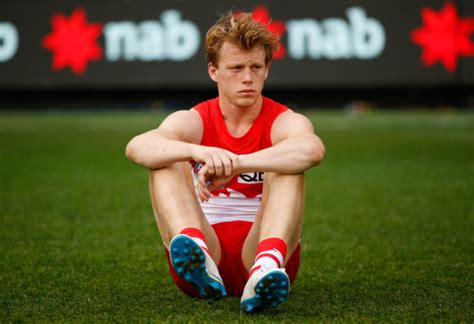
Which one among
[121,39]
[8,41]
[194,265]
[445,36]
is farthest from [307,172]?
[8,41]

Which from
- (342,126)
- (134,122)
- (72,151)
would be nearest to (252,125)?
(72,151)

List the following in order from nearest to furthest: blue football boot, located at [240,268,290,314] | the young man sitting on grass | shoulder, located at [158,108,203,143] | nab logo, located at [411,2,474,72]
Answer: blue football boot, located at [240,268,290,314]
the young man sitting on grass
shoulder, located at [158,108,203,143]
nab logo, located at [411,2,474,72]

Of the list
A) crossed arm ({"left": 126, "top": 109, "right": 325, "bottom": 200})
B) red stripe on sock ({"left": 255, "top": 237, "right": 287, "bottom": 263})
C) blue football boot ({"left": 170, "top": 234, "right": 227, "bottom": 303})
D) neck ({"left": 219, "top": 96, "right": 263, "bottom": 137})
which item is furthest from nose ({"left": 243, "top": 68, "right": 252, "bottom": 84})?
blue football boot ({"left": 170, "top": 234, "right": 227, "bottom": 303})

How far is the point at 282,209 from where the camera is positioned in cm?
354

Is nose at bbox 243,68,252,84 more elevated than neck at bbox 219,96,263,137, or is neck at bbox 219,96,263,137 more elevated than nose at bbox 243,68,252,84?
nose at bbox 243,68,252,84

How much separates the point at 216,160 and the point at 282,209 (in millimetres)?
366

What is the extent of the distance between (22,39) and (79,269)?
15684 mm

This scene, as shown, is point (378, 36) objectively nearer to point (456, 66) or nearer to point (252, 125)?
point (456, 66)

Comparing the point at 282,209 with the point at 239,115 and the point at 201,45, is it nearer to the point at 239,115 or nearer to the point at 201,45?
the point at 239,115

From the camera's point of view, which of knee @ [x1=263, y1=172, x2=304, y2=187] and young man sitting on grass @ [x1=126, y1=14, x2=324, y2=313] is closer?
young man sitting on grass @ [x1=126, y1=14, x2=324, y2=313]

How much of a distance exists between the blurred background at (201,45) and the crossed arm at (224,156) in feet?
50.0

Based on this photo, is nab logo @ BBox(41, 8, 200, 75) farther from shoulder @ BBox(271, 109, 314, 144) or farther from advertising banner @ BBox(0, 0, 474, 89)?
shoulder @ BBox(271, 109, 314, 144)

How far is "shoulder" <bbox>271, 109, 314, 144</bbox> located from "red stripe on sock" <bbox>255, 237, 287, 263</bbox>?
58 cm

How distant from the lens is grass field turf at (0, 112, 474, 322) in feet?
12.0
